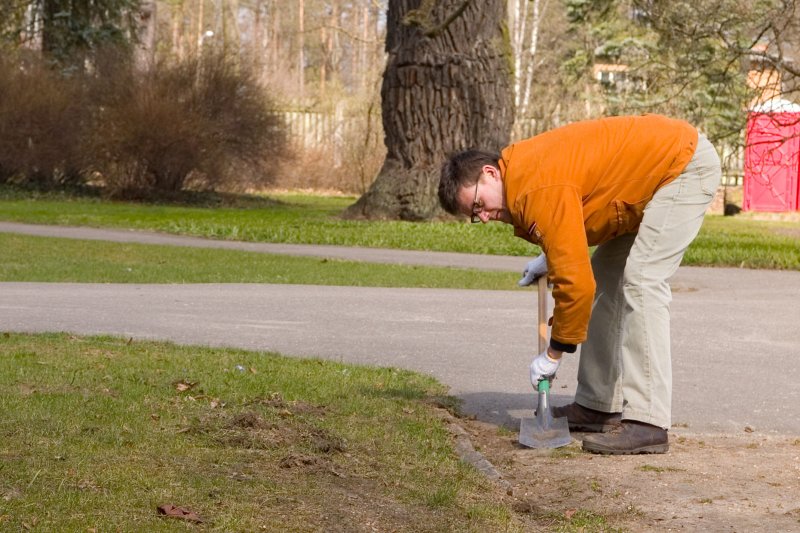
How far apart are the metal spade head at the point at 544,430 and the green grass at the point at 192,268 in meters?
6.73

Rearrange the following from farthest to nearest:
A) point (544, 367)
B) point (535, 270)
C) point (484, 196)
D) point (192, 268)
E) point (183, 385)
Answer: point (192, 268) → point (183, 385) → point (535, 270) → point (544, 367) → point (484, 196)

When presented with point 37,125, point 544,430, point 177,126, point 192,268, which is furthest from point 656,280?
point 37,125

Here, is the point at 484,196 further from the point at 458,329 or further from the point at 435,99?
the point at 435,99

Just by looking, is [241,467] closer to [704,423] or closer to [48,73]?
[704,423]

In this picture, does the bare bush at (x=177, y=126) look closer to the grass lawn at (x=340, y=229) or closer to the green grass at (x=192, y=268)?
the grass lawn at (x=340, y=229)

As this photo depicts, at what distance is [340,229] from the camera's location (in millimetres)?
19031

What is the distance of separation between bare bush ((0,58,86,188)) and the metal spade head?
22.5 m

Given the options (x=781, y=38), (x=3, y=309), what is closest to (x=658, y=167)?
(x=3, y=309)

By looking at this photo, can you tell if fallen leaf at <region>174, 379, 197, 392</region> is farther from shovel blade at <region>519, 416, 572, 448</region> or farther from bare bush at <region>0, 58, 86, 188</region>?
bare bush at <region>0, 58, 86, 188</region>

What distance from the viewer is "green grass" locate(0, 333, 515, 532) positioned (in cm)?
426

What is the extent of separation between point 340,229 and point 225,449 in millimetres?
13998

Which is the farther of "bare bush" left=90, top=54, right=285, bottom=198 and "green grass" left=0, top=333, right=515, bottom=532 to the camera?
"bare bush" left=90, top=54, right=285, bottom=198

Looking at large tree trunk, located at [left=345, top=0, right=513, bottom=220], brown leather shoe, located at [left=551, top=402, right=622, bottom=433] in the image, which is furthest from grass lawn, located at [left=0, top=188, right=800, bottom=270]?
brown leather shoe, located at [left=551, top=402, right=622, bottom=433]

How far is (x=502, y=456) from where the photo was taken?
18.3ft
